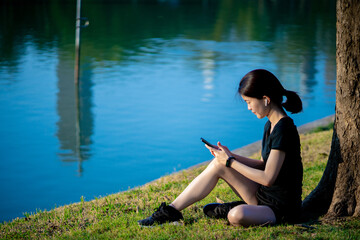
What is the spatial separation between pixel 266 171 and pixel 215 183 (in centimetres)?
47

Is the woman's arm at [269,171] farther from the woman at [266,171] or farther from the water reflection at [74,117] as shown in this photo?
the water reflection at [74,117]

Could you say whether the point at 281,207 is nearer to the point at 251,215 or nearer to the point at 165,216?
the point at 251,215

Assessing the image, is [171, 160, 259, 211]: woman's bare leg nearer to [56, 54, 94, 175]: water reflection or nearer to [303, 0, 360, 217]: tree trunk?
[303, 0, 360, 217]: tree trunk

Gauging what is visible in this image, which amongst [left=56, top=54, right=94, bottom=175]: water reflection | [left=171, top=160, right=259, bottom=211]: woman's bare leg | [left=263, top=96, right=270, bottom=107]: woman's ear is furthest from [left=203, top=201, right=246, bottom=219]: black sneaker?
[left=56, top=54, right=94, bottom=175]: water reflection

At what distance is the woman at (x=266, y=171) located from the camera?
3654 millimetres

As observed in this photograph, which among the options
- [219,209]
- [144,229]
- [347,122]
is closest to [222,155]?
[219,209]

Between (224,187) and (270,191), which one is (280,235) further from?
(224,187)

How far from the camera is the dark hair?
366cm

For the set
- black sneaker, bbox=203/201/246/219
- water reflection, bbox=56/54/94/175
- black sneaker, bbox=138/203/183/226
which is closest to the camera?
black sneaker, bbox=138/203/183/226

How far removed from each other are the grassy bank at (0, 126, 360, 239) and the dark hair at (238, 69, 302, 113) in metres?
0.99

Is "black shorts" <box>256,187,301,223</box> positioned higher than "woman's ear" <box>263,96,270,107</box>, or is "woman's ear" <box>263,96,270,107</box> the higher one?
"woman's ear" <box>263,96,270,107</box>

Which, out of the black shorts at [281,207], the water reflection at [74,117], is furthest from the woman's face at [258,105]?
the water reflection at [74,117]

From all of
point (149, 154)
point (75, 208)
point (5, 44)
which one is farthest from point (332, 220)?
point (5, 44)

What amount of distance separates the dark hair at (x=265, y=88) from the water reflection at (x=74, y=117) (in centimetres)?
529
